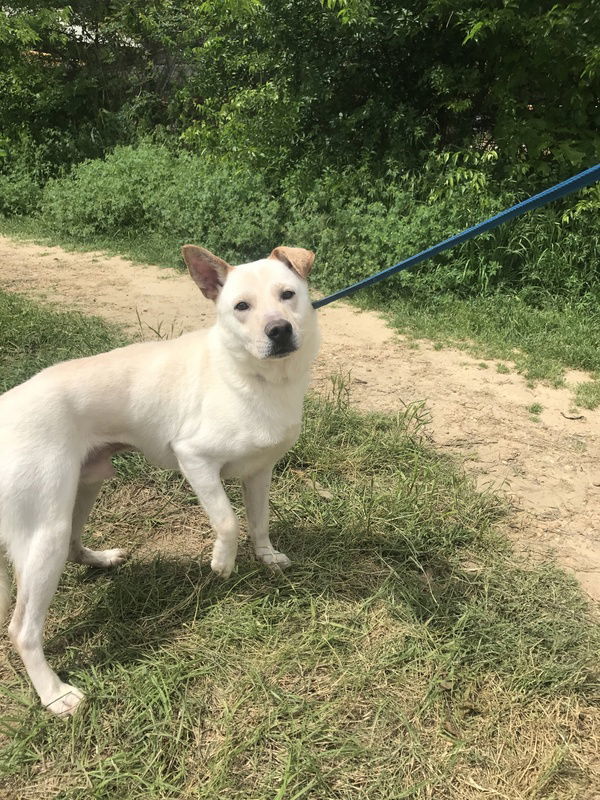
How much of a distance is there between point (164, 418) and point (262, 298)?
606mm

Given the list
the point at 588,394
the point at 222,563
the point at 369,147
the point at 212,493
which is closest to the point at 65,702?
the point at 222,563

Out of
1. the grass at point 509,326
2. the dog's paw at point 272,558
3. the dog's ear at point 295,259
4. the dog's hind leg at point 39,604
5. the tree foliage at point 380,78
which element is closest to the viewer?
the dog's hind leg at point 39,604

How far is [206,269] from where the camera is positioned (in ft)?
7.72

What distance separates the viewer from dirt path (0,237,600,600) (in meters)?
3.23

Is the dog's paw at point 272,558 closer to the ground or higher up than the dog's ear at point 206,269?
closer to the ground

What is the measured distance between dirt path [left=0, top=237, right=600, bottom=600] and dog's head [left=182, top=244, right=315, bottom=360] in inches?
67.5

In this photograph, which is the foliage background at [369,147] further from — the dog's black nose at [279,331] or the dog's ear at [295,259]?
the dog's black nose at [279,331]

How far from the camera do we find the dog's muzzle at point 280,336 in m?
2.12

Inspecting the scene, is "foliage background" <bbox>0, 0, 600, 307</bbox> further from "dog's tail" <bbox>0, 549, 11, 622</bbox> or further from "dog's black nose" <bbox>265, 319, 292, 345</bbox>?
"dog's tail" <bbox>0, 549, 11, 622</bbox>

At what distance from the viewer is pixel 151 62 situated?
41.4ft

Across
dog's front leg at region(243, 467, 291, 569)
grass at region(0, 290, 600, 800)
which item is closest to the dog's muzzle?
dog's front leg at region(243, 467, 291, 569)

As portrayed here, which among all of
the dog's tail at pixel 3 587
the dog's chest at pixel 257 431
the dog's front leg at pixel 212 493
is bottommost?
the dog's tail at pixel 3 587

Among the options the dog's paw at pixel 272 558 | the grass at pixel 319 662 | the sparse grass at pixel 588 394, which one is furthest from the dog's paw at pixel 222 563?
the sparse grass at pixel 588 394

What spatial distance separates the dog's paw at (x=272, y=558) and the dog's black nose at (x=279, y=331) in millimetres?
1060
